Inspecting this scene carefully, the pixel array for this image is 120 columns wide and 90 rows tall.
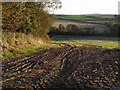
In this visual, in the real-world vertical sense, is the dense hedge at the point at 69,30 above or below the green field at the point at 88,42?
above

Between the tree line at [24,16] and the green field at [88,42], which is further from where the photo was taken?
the green field at [88,42]

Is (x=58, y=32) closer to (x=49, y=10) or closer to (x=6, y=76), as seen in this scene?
(x=49, y=10)

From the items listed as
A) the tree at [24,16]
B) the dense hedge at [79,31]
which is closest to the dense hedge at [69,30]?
the dense hedge at [79,31]

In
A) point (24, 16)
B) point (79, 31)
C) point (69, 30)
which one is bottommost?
point (79, 31)

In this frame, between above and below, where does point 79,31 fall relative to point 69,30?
below

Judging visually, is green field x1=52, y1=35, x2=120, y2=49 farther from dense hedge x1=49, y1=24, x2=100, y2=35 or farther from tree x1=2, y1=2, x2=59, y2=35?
dense hedge x1=49, y1=24, x2=100, y2=35

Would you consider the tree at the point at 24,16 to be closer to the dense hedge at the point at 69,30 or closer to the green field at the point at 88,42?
the green field at the point at 88,42

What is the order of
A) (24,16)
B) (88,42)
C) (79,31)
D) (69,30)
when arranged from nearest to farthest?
(24,16), (88,42), (69,30), (79,31)

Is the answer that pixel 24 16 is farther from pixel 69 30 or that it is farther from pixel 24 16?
pixel 69 30

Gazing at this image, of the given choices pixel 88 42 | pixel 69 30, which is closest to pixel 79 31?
pixel 69 30

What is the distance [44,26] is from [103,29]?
32363mm

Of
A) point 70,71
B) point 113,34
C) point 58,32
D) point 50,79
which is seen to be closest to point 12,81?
point 50,79

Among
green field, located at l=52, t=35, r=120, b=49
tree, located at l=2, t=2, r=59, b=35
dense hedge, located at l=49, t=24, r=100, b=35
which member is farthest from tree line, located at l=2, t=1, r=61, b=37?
dense hedge, located at l=49, t=24, r=100, b=35

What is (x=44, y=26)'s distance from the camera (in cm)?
2506
